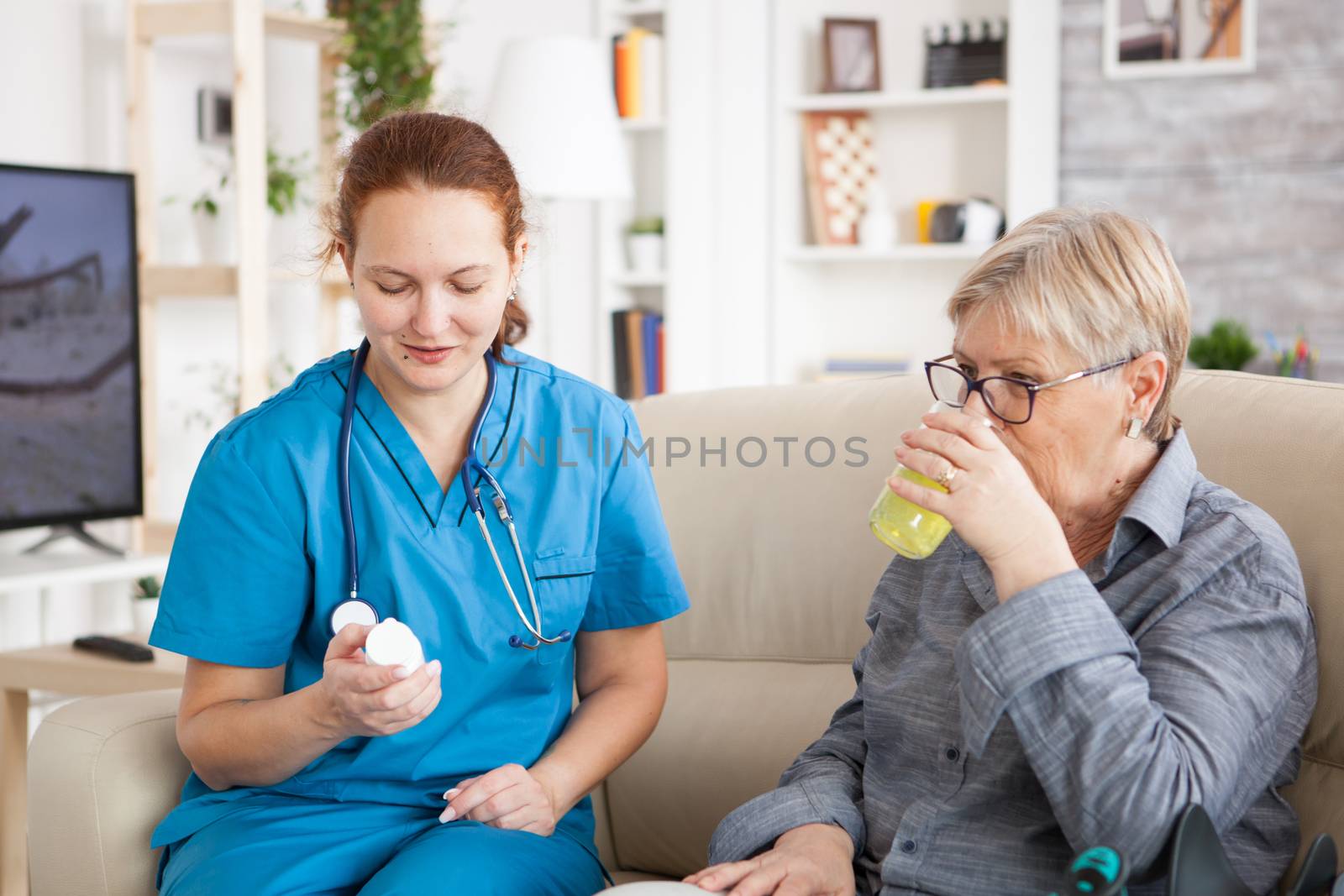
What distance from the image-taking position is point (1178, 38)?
156 inches

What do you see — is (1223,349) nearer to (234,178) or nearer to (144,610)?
(234,178)

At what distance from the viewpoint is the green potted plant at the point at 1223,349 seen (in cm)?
371

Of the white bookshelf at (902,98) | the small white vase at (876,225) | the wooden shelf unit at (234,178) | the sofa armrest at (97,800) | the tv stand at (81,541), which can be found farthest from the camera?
the small white vase at (876,225)

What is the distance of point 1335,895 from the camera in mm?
1114

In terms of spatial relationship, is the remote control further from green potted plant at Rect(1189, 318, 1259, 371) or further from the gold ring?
green potted plant at Rect(1189, 318, 1259, 371)

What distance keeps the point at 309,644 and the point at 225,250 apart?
2030 millimetres

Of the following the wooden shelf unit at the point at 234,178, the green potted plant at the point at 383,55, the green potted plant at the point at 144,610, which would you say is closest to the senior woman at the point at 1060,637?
the green potted plant at the point at 144,610

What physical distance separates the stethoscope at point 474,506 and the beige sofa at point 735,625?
1.14 ft

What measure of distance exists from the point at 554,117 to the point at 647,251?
3.42ft

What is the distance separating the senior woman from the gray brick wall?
2809 millimetres

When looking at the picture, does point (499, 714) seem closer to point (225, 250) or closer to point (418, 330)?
point (418, 330)

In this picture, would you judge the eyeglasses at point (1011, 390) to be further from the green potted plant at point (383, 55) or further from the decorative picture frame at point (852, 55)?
the decorative picture frame at point (852, 55)

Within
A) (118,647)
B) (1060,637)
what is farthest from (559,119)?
(1060,637)

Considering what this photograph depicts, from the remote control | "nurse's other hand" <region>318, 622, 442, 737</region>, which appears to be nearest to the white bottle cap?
"nurse's other hand" <region>318, 622, 442, 737</region>
